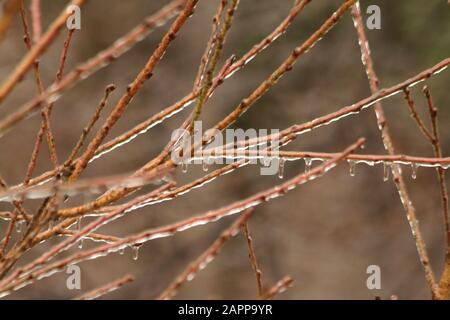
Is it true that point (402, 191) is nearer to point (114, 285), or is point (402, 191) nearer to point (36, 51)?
point (114, 285)

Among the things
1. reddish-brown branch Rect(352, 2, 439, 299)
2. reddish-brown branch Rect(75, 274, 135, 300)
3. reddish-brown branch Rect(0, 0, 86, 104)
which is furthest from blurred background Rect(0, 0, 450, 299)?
reddish-brown branch Rect(0, 0, 86, 104)

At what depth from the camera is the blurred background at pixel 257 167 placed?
3.38 meters

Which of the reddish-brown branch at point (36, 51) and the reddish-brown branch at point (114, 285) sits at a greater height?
the reddish-brown branch at point (36, 51)

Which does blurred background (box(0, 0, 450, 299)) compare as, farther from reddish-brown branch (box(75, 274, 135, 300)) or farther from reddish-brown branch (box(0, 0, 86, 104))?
reddish-brown branch (box(0, 0, 86, 104))

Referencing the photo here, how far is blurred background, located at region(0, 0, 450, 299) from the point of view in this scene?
3375 mm

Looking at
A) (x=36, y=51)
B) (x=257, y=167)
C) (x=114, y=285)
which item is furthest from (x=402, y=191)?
(x=257, y=167)

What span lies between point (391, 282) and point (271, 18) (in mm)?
1706

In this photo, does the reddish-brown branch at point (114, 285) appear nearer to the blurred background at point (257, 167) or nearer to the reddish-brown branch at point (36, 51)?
the reddish-brown branch at point (36, 51)

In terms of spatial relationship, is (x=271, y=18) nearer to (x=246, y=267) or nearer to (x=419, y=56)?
(x=419, y=56)

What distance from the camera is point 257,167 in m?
3.47

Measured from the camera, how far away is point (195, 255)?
11.3 ft

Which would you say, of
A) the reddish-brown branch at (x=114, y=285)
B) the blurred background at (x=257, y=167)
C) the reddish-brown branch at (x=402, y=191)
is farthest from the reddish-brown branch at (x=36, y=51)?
the blurred background at (x=257, y=167)
